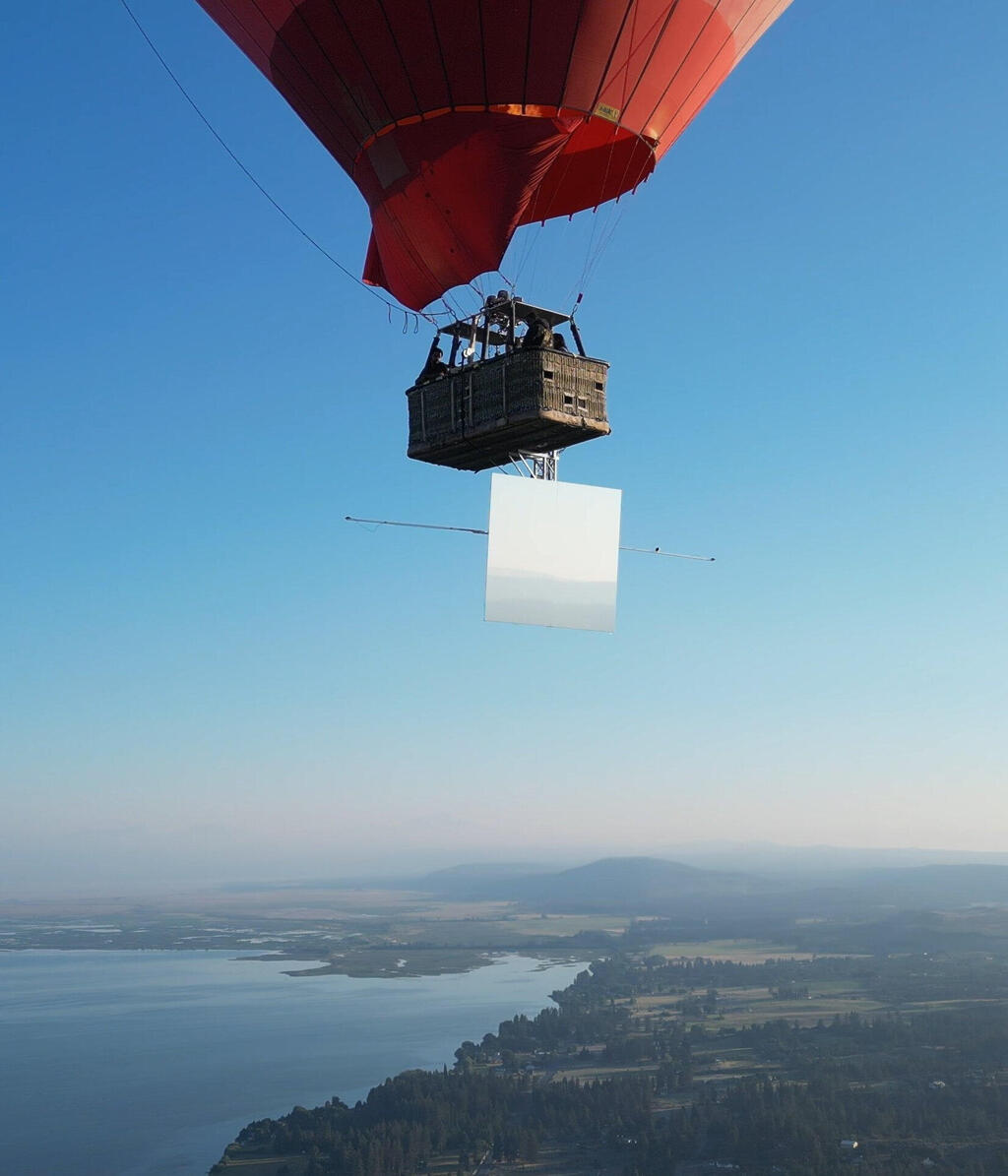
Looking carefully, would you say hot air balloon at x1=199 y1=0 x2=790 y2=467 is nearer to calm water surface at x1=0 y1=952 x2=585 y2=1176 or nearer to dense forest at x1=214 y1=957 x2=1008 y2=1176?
calm water surface at x1=0 y1=952 x2=585 y2=1176

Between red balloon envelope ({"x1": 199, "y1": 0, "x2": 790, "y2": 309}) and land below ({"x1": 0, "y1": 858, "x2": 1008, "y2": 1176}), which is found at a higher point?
red balloon envelope ({"x1": 199, "y1": 0, "x2": 790, "y2": 309})

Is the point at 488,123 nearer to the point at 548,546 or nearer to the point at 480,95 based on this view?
the point at 480,95

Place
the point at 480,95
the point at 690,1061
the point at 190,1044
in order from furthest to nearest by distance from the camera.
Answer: the point at 190,1044 → the point at 690,1061 → the point at 480,95

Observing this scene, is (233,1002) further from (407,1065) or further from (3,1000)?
(407,1065)

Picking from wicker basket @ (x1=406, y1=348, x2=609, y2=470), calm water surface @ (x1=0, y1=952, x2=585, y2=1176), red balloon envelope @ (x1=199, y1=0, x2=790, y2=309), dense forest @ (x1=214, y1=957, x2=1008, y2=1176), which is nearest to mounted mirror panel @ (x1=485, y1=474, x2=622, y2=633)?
wicker basket @ (x1=406, y1=348, x2=609, y2=470)

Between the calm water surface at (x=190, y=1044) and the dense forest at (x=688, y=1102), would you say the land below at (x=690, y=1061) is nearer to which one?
the dense forest at (x=688, y=1102)

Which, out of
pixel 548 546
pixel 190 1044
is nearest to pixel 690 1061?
pixel 190 1044
